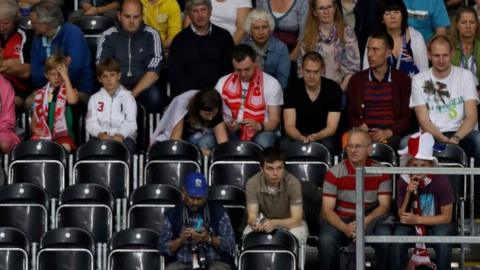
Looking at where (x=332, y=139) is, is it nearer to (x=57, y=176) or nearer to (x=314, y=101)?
(x=314, y=101)

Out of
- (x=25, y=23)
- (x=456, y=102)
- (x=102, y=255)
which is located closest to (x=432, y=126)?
(x=456, y=102)

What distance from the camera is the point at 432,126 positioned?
17.1 meters

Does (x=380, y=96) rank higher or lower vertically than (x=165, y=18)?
lower

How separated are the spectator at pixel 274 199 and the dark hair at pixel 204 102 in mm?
1211

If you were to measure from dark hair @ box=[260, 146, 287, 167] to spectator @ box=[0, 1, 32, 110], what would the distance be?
3.37 m

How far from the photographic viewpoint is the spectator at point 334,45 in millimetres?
18016

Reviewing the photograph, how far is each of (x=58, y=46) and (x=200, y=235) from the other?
3.74m

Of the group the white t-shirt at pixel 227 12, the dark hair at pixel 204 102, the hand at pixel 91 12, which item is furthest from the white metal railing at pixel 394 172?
the hand at pixel 91 12

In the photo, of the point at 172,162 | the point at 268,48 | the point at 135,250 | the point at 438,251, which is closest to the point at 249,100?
the point at 268,48

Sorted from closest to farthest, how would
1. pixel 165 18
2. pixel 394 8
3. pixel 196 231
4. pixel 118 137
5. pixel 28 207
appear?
pixel 196 231 < pixel 28 207 < pixel 118 137 < pixel 394 8 < pixel 165 18

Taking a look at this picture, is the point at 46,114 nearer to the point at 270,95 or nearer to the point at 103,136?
the point at 103,136

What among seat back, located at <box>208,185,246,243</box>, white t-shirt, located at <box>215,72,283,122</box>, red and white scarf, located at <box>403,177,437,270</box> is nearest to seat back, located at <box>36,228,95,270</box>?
seat back, located at <box>208,185,246,243</box>

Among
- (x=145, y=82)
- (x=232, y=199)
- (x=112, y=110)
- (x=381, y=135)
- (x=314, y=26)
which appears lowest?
(x=232, y=199)

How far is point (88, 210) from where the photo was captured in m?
16.5
